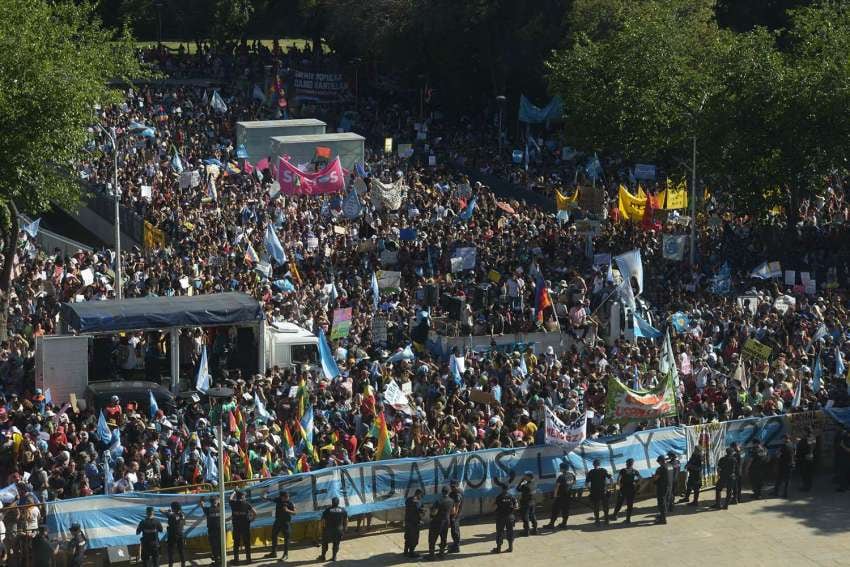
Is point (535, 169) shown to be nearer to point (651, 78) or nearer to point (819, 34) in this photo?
point (651, 78)

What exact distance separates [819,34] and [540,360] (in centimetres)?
1799

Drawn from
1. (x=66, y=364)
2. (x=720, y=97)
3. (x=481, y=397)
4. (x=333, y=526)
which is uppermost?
(x=720, y=97)

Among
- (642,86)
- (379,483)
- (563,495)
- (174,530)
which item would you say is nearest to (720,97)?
(642,86)

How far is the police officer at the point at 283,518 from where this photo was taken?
22.5 metres

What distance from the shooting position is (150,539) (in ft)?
70.6

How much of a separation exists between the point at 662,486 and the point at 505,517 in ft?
9.47

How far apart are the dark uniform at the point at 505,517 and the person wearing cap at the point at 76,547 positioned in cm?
614

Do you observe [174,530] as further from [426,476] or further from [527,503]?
[527,503]

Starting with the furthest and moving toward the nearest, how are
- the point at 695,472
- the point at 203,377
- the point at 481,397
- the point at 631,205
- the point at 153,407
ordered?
the point at 631,205 → the point at 203,377 → the point at 481,397 → the point at 153,407 → the point at 695,472

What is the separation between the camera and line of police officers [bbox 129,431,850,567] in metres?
22.0

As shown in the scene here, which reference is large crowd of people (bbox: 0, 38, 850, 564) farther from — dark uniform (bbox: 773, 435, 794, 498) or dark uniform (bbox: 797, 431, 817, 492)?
dark uniform (bbox: 773, 435, 794, 498)

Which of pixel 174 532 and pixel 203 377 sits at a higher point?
pixel 203 377

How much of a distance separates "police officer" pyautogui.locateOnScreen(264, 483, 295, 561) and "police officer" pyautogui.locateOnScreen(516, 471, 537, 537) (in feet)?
11.7

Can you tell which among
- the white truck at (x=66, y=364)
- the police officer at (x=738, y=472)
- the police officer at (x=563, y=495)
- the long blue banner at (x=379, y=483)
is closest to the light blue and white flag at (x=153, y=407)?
the white truck at (x=66, y=364)
